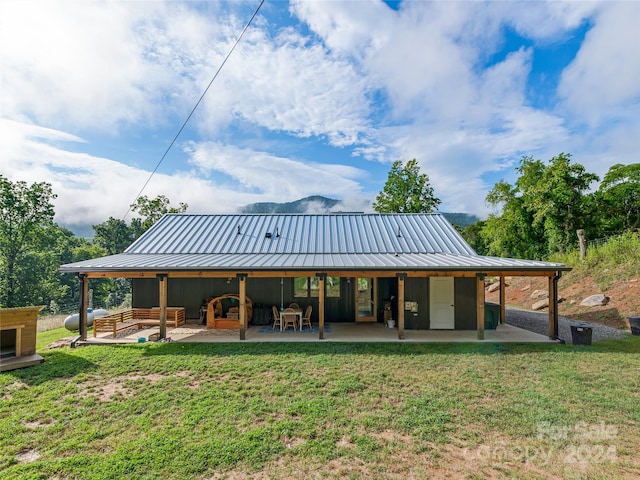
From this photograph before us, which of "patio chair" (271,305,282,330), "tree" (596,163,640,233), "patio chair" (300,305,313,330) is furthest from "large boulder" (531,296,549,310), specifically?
"patio chair" (271,305,282,330)

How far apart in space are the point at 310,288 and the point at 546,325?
8659 mm

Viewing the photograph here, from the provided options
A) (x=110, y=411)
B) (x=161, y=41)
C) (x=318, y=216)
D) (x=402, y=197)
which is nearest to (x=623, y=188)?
(x=402, y=197)

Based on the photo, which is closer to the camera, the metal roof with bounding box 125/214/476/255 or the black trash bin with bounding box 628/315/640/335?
the black trash bin with bounding box 628/315/640/335

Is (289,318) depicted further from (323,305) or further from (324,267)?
(324,267)

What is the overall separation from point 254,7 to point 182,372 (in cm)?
766

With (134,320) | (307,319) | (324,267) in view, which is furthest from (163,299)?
(324,267)

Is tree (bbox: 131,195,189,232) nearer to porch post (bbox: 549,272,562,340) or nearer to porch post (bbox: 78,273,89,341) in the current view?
porch post (bbox: 78,273,89,341)

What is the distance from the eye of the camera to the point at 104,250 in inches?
1818

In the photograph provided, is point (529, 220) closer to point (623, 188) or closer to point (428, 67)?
point (623, 188)

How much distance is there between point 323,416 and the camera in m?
4.21

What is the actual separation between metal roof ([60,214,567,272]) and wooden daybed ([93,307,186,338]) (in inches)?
73.1

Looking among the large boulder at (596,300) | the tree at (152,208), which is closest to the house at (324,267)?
the large boulder at (596,300)

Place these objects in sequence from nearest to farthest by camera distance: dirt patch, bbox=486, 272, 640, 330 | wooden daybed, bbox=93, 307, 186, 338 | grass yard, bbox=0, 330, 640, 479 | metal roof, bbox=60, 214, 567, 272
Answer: grass yard, bbox=0, 330, 640, 479
wooden daybed, bbox=93, 307, 186, 338
metal roof, bbox=60, 214, 567, 272
dirt patch, bbox=486, 272, 640, 330

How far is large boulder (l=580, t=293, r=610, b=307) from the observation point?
39.4 ft
